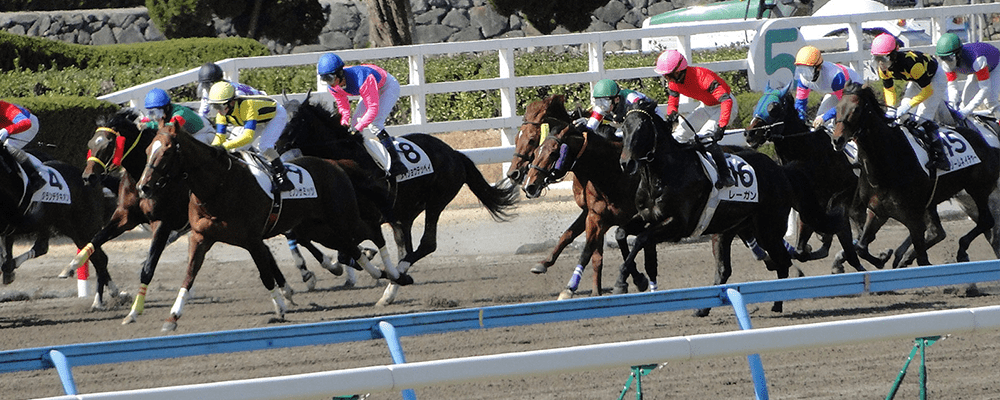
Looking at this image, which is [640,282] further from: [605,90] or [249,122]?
[249,122]

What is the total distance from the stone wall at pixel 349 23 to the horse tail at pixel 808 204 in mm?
16538

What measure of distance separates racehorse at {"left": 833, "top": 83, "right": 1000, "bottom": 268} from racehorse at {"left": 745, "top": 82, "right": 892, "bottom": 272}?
0.73 feet

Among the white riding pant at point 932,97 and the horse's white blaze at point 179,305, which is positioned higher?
the white riding pant at point 932,97

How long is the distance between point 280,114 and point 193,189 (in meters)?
1.39

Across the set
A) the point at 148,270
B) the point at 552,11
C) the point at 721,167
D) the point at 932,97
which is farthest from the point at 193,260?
the point at 552,11

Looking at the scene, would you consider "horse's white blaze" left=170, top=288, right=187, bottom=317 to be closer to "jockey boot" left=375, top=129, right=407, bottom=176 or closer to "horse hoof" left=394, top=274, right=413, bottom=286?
"horse hoof" left=394, top=274, right=413, bottom=286

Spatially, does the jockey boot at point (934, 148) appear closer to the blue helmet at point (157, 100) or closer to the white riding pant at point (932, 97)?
the white riding pant at point (932, 97)

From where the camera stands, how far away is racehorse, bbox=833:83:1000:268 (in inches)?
331

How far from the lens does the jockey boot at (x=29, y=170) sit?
354 inches

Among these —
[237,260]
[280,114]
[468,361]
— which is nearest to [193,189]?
[280,114]

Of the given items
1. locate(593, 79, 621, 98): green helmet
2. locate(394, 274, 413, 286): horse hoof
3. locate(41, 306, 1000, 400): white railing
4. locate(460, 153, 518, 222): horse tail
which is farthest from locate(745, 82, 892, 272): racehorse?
locate(41, 306, 1000, 400): white railing

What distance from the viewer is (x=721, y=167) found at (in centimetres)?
803

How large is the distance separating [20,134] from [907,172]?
6.35 metres

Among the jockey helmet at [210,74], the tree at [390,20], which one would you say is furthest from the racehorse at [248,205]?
the tree at [390,20]
